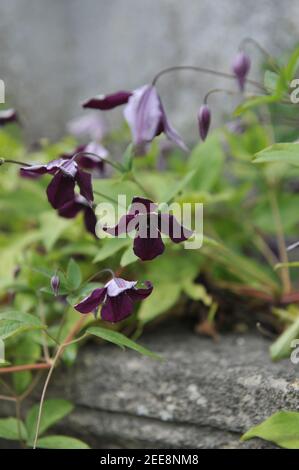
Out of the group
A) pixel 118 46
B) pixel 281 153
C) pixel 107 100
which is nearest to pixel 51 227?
pixel 107 100

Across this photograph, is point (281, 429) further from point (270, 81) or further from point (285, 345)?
point (270, 81)

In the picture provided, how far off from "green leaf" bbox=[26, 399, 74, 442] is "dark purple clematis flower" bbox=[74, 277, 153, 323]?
254 mm

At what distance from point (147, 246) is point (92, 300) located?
0.30ft

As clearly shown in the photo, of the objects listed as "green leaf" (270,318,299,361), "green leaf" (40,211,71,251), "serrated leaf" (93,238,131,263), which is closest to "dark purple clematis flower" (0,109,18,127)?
"green leaf" (40,211,71,251)

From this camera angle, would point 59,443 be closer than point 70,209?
Yes

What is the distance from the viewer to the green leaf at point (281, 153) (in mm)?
702

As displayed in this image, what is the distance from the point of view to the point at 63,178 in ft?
2.42

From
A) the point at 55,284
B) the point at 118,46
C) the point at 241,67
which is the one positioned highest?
the point at 118,46

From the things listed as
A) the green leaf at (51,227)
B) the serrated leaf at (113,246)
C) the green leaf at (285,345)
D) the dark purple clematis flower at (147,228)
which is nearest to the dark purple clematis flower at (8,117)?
the green leaf at (51,227)

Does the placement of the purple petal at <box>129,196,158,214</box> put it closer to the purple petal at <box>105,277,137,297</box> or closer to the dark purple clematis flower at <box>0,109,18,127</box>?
the purple petal at <box>105,277,137,297</box>

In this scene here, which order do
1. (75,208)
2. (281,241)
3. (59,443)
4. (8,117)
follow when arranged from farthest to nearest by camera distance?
1. (281,241)
2. (8,117)
3. (75,208)
4. (59,443)

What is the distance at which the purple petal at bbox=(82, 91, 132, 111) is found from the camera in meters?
0.87

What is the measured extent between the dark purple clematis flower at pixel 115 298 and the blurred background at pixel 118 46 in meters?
1.04
